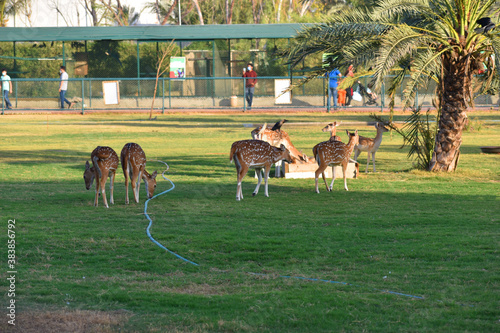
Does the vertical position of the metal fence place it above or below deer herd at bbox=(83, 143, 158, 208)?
above

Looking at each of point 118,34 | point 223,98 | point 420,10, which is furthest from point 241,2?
point 420,10

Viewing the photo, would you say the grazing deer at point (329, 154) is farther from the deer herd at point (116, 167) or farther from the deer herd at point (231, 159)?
the deer herd at point (116, 167)

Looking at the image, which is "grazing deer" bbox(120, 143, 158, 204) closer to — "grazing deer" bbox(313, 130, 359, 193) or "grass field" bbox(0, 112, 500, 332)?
"grass field" bbox(0, 112, 500, 332)

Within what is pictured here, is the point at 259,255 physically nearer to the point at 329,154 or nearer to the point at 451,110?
the point at 329,154

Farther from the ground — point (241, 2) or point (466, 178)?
point (241, 2)

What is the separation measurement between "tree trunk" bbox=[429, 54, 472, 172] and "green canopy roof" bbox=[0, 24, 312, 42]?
27.9 m

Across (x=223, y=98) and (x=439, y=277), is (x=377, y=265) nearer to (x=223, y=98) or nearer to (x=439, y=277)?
(x=439, y=277)

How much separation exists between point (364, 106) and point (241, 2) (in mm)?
40558

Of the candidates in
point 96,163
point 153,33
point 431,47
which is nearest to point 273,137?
point 431,47

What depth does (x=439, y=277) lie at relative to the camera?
26.5 feet

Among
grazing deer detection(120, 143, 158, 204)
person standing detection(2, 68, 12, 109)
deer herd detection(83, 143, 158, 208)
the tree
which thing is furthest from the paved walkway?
the tree

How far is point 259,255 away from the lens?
9289mm

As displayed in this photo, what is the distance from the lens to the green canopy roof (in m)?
45.6

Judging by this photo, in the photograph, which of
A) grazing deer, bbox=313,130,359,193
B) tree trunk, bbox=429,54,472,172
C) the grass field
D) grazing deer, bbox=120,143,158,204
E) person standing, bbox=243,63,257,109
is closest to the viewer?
the grass field
